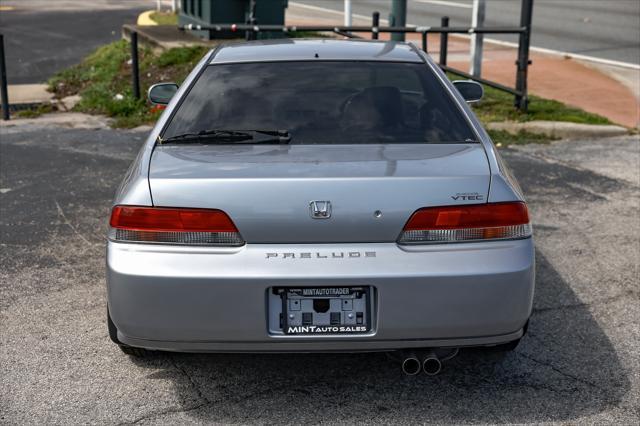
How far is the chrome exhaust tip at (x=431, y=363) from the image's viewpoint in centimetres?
402

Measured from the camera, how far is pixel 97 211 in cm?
743

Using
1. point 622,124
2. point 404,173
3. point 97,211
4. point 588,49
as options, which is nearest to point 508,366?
point 404,173

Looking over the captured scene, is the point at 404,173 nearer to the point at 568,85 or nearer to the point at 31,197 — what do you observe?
the point at 31,197

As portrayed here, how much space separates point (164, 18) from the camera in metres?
22.5

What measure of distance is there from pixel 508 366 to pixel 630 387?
0.57m

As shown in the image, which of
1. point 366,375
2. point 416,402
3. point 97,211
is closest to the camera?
point 416,402

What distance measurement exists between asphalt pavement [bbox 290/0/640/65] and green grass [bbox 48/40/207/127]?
7178mm

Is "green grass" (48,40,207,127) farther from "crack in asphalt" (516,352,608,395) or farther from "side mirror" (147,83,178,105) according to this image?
"crack in asphalt" (516,352,608,395)

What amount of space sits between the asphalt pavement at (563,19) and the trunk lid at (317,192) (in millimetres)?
12586

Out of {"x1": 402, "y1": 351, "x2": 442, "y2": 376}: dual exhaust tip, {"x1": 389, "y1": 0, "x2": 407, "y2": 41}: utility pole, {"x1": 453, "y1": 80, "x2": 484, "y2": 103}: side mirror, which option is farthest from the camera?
{"x1": 389, "y1": 0, "x2": 407, "y2": 41}: utility pole

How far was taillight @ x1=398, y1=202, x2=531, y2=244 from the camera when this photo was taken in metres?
3.86

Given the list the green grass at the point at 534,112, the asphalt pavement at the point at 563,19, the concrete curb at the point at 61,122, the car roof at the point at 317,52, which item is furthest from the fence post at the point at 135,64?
the asphalt pavement at the point at 563,19

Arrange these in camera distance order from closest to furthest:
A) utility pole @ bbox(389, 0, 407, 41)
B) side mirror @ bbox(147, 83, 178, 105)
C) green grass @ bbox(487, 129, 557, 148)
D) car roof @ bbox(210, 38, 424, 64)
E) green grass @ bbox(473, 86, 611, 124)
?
car roof @ bbox(210, 38, 424, 64), side mirror @ bbox(147, 83, 178, 105), green grass @ bbox(487, 129, 557, 148), green grass @ bbox(473, 86, 611, 124), utility pole @ bbox(389, 0, 407, 41)

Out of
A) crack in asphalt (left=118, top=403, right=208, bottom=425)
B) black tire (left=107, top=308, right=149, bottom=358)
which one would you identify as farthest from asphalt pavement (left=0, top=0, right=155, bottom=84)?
crack in asphalt (left=118, top=403, right=208, bottom=425)
